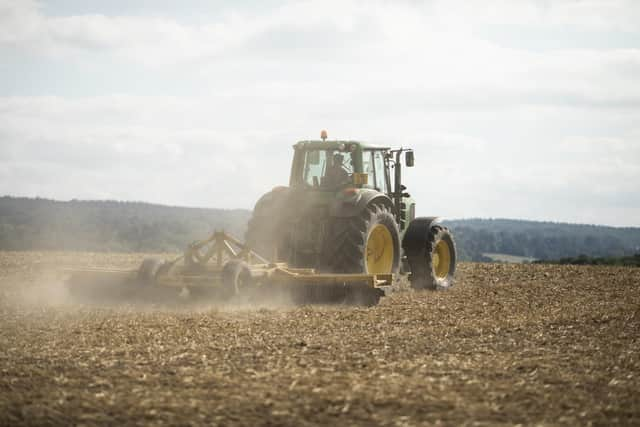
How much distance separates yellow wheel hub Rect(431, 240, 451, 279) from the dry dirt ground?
2546mm

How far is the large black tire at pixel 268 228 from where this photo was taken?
13.4 m

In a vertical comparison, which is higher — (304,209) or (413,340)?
(304,209)

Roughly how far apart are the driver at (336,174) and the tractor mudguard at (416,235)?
211 cm

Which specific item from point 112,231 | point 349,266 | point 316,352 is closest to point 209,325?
point 316,352

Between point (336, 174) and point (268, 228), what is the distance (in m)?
1.52

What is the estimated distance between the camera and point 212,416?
5.88 m

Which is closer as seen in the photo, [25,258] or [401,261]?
[401,261]

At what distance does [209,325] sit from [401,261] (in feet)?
17.4

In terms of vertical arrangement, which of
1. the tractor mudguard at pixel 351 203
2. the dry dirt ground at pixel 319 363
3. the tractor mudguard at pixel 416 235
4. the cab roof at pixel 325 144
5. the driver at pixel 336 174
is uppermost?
the cab roof at pixel 325 144

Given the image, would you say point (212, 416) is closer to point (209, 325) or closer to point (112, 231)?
point (209, 325)

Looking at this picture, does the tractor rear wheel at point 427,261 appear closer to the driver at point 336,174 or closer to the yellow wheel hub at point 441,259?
the yellow wheel hub at point 441,259

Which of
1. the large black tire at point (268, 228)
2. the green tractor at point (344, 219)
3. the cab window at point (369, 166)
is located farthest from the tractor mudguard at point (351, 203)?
the large black tire at point (268, 228)

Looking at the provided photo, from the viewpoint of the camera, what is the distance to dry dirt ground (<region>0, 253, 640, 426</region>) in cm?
604

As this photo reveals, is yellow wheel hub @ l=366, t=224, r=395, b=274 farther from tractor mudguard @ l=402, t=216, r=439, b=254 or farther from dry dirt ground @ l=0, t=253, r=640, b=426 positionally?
tractor mudguard @ l=402, t=216, r=439, b=254
